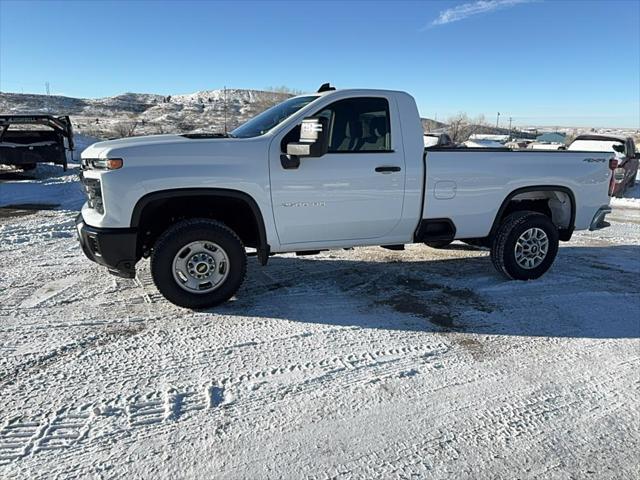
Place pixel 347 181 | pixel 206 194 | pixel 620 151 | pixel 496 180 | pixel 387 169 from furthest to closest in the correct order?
pixel 620 151
pixel 496 180
pixel 387 169
pixel 347 181
pixel 206 194

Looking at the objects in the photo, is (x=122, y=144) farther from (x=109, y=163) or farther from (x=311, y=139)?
(x=311, y=139)

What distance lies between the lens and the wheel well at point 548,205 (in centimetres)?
528

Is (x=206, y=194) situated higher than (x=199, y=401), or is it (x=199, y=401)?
(x=206, y=194)

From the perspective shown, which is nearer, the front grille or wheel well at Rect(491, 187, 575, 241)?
the front grille

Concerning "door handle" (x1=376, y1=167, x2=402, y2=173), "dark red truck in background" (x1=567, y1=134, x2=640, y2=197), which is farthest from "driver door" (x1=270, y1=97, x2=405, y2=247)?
→ "dark red truck in background" (x1=567, y1=134, x2=640, y2=197)

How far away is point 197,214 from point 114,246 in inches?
32.4

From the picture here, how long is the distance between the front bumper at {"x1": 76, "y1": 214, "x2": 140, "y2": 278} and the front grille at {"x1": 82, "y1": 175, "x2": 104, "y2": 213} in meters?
0.19

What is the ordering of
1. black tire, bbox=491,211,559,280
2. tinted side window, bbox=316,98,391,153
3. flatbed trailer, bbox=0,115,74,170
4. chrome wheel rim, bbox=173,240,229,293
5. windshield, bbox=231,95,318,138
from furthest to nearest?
flatbed trailer, bbox=0,115,74,170 → black tire, bbox=491,211,559,280 → windshield, bbox=231,95,318,138 → tinted side window, bbox=316,98,391,153 → chrome wheel rim, bbox=173,240,229,293

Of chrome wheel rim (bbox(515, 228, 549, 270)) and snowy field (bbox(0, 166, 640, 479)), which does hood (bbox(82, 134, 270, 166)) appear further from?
chrome wheel rim (bbox(515, 228, 549, 270))

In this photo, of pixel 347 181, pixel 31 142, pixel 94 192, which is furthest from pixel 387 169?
pixel 31 142

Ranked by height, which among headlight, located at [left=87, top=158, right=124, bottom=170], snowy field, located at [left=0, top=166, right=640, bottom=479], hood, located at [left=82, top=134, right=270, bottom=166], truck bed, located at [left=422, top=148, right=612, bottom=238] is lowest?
snowy field, located at [left=0, top=166, right=640, bottom=479]

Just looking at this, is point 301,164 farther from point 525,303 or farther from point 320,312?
point 525,303

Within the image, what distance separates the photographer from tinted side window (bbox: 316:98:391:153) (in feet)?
14.5

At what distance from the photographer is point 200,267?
4.17 metres
